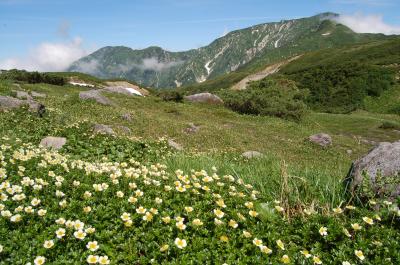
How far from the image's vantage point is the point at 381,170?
7535 mm

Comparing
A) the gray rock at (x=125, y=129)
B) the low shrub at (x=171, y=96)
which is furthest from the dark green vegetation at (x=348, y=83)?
the gray rock at (x=125, y=129)

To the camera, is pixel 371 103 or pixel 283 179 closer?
pixel 283 179

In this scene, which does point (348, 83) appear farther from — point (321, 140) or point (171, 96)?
point (321, 140)

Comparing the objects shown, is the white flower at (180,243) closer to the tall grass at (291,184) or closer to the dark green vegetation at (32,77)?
the tall grass at (291,184)

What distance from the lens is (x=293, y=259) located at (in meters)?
5.23

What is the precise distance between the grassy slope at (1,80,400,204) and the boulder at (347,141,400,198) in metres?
0.51

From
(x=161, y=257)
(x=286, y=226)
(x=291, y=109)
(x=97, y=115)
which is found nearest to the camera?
(x=161, y=257)

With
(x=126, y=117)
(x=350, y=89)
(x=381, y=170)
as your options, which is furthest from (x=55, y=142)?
(x=350, y=89)

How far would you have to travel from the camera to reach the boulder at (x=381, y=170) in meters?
7.05

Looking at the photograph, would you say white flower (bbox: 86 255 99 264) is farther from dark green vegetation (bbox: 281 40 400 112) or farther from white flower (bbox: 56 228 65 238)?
dark green vegetation (bbox: 281 40 400 112)

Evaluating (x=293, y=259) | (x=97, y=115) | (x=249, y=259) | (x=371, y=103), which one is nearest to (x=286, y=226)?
(x=293, y=259)

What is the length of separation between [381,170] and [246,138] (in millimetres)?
18519

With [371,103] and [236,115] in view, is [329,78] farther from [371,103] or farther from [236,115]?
[236,115]

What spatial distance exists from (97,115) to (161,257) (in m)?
21.8
